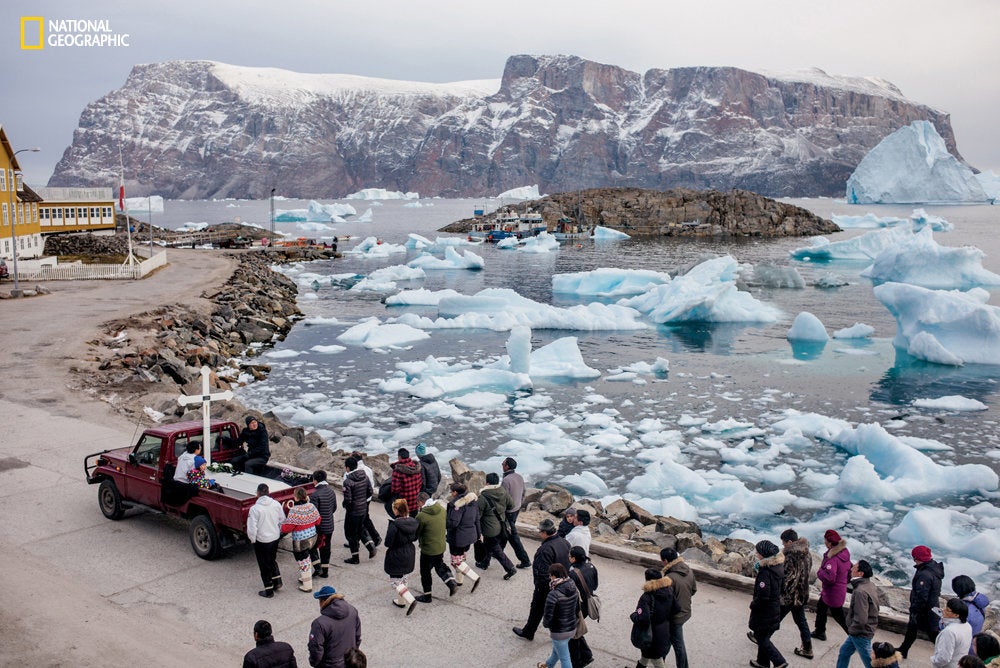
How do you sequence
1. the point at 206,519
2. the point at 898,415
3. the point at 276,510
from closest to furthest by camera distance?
the point at 276,510, the point at 206,519, the point at 898,415

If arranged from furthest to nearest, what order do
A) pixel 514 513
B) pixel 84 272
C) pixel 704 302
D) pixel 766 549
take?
1. pixel 84 272
2. pixel 704 302
3. pixel 514 513
4. pixel 766 549

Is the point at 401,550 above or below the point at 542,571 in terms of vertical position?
below

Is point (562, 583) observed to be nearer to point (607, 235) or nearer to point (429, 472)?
point (429, 472)

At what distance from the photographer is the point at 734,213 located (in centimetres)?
12888

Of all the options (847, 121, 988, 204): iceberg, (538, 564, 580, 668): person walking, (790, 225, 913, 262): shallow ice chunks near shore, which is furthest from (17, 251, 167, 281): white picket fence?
(847, 121, 988, 204): iceberg

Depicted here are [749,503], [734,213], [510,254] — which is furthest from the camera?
[734,213]

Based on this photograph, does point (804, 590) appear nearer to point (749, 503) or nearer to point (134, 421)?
point (749, 503)

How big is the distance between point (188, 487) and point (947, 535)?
1379 centimetres

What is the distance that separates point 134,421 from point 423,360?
50.5 feet

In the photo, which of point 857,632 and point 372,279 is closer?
point 857,632

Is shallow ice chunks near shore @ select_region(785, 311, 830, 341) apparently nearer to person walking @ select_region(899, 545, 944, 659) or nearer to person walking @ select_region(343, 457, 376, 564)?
person walking @ select_region(899, 545, 944, 659)

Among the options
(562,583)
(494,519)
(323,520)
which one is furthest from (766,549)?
(323,520)

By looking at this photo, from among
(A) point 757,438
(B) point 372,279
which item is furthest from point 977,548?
(B) point 372,279

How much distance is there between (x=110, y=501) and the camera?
1199 cm
